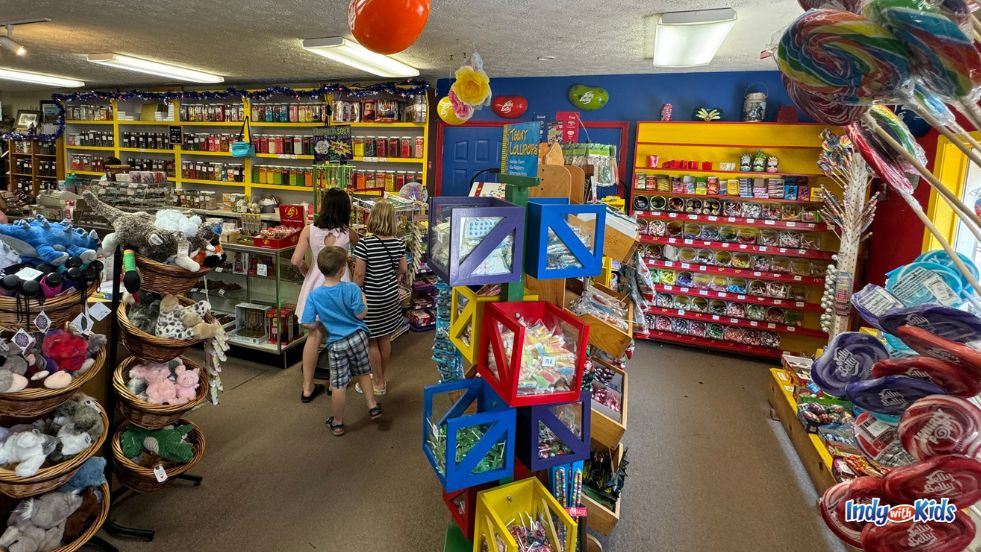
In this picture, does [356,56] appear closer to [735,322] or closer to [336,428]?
[336,428]

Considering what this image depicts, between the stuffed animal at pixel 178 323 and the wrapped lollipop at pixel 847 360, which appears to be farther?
the stuffed animal at pixel 178 323

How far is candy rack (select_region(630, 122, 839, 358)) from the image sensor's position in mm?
5277

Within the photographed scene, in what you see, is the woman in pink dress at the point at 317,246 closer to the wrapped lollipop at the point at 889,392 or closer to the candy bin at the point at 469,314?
the candy bin at the point at 469,314

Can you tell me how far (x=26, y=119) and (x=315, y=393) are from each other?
30.8 feet

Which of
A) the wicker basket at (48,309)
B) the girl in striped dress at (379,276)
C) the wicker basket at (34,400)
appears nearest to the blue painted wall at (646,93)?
the girl in striped dress at (379,276)

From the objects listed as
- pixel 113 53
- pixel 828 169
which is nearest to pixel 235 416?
pixel 113 53

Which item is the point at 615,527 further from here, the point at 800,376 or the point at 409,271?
the point at 409,271

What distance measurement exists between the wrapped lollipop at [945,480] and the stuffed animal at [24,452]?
2.50 metres

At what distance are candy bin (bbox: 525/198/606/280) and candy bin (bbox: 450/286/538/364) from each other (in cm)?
21

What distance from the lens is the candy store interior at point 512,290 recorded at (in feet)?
2.98

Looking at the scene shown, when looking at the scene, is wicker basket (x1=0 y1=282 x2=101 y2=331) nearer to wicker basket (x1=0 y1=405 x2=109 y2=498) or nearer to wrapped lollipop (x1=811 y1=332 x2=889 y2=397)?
wicker basket (x1=0 y1=405 x2=109 y2=498)

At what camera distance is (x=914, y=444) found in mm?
801

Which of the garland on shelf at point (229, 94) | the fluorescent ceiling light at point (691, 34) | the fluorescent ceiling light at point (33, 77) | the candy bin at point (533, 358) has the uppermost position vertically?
the fluorescent ceiling light at point (33, 77)

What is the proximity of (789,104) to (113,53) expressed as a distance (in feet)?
24.0
